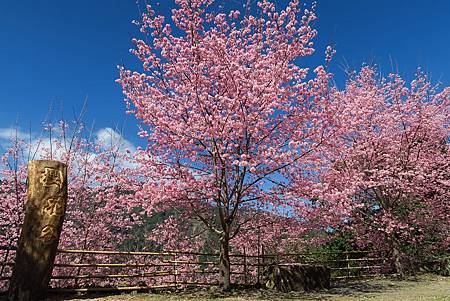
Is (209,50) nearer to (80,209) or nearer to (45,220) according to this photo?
(45,220)

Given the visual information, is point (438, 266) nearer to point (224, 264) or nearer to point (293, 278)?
point (293, 278)

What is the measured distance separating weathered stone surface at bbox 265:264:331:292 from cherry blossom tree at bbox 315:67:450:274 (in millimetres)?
4567

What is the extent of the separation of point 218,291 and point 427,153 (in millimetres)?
12524

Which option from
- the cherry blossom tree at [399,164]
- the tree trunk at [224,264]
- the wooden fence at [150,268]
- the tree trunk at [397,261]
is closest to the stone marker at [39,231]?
the wooden fence at [150,268]

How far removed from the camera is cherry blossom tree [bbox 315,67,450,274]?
16.0 metres

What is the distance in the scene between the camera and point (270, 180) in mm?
10336

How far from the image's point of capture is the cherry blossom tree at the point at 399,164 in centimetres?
1605

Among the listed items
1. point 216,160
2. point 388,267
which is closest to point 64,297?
point 216,160

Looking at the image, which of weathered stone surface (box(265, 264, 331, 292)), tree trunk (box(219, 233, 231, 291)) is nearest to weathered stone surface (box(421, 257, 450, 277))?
weathered stone surface (box(265, 264, 331, 292))

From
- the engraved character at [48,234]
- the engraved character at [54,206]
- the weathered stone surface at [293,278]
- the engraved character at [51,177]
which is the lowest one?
the weathered stone surface at [293,278]

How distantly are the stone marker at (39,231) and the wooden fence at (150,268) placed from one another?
0.69m

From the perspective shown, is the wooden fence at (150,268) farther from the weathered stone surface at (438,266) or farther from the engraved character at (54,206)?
the weathered stone surface at (438,266)

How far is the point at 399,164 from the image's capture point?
16.4 meters

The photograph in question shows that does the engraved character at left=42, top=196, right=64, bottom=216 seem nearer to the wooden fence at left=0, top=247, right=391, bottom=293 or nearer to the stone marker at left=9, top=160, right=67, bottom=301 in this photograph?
the stone marker at left=9, top=160, right=67, bottom=301
